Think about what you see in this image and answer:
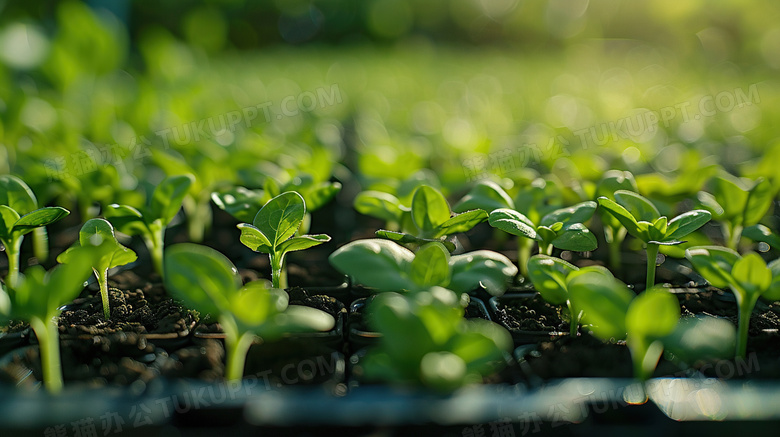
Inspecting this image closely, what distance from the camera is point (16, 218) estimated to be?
713mm

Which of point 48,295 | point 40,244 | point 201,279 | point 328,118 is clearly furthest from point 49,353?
point 328,118

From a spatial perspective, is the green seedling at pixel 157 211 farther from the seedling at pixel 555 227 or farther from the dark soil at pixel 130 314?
the seedling at pixel 555 227

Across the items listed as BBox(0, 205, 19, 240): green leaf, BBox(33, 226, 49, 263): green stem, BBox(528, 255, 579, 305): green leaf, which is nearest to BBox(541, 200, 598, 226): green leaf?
BBox(528, 255, 579, 305): green leaf

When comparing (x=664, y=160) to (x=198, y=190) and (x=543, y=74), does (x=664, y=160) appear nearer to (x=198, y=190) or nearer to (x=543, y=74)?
(x=198, y=190)

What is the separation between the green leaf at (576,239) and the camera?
2.29 feet

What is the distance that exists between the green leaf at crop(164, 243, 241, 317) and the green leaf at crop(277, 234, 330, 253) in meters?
0.15

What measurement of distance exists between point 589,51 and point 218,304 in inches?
273

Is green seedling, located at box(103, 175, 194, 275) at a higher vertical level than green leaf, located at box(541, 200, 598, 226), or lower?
higher

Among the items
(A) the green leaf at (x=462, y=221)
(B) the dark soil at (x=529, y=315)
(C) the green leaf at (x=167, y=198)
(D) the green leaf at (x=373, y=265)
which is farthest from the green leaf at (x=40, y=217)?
(B) the dark soil at (x=529, y=315)

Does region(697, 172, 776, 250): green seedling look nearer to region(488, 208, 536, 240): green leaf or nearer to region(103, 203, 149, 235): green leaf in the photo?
region(488, 208, 536, 240): green leaf

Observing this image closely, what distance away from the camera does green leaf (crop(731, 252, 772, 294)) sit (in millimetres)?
594

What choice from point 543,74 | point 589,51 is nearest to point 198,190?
point 543,74

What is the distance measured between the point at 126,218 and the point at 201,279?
320mm

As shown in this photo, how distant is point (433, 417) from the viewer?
1.68 ft
